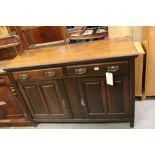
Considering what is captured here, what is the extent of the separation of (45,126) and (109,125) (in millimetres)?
819

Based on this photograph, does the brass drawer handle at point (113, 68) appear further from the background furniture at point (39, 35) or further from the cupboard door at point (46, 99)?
the background furniture at point (39, 35)

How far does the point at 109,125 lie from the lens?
6.50 ft

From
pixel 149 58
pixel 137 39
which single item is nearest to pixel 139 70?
pixel 149 58

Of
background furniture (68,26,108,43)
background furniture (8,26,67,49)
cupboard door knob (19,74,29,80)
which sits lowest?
cupboard door knob (19,74,29,80)

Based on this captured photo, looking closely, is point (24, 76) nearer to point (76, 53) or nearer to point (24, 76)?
point (24, 76)

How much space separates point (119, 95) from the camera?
67.3 inches

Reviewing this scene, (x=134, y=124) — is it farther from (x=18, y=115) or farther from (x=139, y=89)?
(x=18, y=115)

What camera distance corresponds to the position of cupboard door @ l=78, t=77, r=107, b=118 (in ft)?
5.51

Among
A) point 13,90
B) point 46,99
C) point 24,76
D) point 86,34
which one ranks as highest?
point 86,34

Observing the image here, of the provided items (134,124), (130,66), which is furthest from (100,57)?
(134,124)

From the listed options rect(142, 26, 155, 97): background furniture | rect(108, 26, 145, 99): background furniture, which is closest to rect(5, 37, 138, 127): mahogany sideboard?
rect(142, 26, 155, 97): background furniture

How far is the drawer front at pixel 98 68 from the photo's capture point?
154 cm

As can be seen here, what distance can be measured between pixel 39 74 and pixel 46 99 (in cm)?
34

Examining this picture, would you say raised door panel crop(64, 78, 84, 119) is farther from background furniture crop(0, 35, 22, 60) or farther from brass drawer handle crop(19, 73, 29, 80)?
background furniture crop(0, 35, 22, 60)
